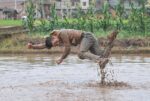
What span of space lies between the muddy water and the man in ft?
2.22

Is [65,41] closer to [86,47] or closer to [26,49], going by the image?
[86,47]

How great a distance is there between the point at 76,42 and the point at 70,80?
1.19m

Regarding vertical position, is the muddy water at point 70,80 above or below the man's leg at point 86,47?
below

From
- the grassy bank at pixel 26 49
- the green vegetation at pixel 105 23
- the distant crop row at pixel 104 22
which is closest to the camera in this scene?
the grassy bank at pixel 26 49

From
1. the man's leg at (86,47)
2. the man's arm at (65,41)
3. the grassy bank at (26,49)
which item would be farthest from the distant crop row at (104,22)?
the man's arm at (65,41)

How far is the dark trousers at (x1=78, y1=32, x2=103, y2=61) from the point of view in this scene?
13422 mm

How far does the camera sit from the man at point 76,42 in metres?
13.3

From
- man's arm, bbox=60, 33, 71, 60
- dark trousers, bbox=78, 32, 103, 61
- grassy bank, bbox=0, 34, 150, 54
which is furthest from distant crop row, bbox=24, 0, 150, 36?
man's arm, bbox=60, 33, 71, 60

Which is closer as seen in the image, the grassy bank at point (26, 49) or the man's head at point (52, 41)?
the man's head at point (52, 41)

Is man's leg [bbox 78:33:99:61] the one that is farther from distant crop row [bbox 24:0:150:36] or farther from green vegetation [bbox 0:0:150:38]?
distant crop row [bbox 24:0:150:36]

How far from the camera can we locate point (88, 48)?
13609mm

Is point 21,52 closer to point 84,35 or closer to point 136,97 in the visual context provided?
point 84,35

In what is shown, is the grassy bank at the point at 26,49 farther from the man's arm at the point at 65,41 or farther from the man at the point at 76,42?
the man's arm at the point at 65,41

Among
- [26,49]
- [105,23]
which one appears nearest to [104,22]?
[105,23]
